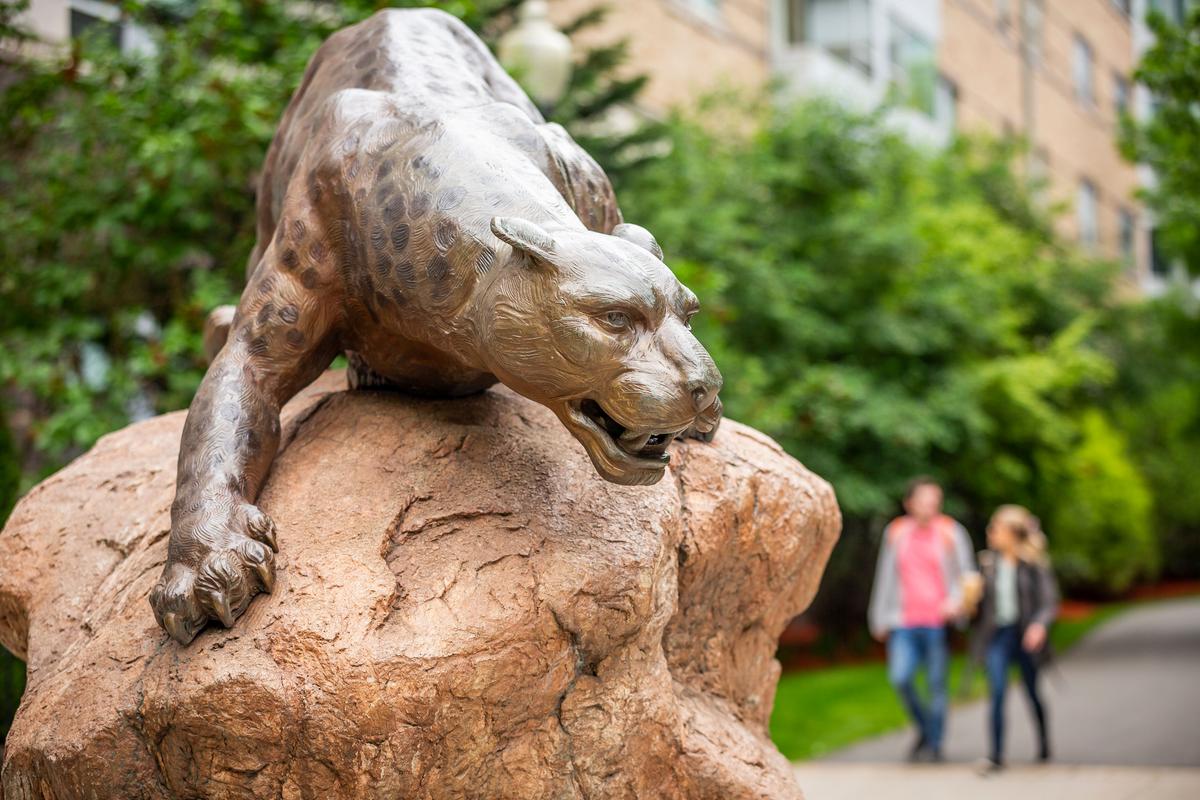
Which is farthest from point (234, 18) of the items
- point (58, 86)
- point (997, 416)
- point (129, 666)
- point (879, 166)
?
point (997, 416)

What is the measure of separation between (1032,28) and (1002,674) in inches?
904

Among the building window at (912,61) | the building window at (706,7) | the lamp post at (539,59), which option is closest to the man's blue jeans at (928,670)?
the lamp post at (539,59)

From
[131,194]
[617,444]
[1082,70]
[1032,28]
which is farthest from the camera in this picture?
[1082,70]

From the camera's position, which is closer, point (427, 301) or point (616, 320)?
point (616, 320)

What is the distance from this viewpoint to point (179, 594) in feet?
10.5

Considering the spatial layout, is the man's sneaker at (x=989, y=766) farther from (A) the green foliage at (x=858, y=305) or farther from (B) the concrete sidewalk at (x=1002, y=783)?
(A) the green foliage at (x=858, y=305)

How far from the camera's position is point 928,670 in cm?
910

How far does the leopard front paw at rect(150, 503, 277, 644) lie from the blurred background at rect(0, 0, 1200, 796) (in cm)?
378

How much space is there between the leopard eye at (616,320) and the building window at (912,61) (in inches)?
753

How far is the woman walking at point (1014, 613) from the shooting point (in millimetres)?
8867

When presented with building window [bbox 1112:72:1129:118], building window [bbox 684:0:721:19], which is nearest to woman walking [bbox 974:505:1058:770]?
building window [bbox 684:0:721:19]

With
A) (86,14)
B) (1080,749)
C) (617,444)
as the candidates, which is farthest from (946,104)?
(617,444)

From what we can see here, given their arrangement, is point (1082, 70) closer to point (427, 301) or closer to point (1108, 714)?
point (1108, 714)

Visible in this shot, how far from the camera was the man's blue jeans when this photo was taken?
29.4ft
